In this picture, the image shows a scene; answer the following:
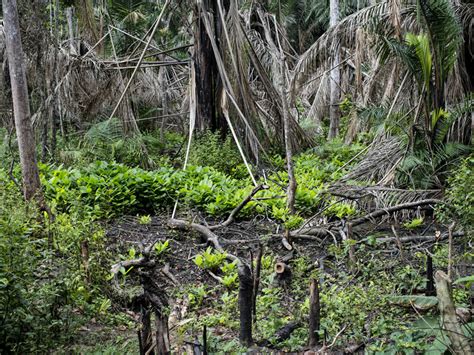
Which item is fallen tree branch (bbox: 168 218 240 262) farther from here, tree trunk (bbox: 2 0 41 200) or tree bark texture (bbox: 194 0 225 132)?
tree bark texture (bbox: 194 0 225 132)

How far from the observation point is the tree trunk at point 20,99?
225 inches

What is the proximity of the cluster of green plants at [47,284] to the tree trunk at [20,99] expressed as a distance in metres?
0.65

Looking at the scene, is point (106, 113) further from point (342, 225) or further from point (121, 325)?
point (121, 325)

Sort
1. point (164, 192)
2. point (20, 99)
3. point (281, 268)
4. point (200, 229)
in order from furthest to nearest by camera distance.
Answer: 1. point (164, 192)
2. point (200, 229)
3. point (20, 99)
4. point (281, 268)

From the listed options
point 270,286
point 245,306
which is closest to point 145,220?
point 270,286

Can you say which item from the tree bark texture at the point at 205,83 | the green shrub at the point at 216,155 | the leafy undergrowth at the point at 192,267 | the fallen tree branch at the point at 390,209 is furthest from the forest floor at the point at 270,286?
the tree bark texture at the point at 205,83

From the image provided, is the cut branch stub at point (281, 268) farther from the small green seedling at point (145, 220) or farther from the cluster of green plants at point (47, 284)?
the small green seedling at point (145, 220)

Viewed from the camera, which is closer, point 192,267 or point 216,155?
point 192,267

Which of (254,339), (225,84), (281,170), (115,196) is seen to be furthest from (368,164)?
(254,339)

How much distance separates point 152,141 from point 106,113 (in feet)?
3.69

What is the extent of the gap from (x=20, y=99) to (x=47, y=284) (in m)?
2.65

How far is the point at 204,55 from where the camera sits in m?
10.4

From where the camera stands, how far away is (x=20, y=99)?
5711 mm

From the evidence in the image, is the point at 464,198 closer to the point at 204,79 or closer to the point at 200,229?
the point at 200,229
